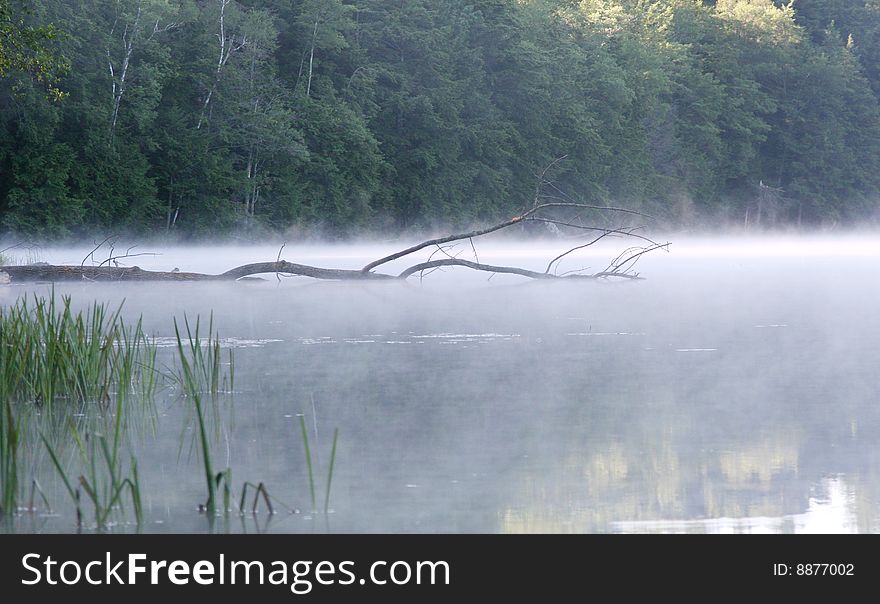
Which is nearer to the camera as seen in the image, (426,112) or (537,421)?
(537,421)

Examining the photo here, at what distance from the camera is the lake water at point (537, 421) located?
4.82 m

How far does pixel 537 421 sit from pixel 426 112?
36793 millimetres

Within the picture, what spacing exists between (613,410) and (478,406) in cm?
72

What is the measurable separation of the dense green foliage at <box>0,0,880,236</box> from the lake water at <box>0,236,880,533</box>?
29.6 ft

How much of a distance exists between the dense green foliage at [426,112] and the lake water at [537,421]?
29.6ft

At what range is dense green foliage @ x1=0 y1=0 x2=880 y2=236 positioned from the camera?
106 ft

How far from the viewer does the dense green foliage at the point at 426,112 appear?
32375 millimetres

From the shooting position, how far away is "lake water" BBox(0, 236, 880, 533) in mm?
4816

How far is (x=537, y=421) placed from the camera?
6773mm

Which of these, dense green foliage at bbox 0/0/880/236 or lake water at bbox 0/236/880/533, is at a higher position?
dense green foliage at bbox 0/0/880/236

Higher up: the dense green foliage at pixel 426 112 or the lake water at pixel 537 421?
the dense green foliage at pixel 426 112

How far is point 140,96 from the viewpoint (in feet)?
109

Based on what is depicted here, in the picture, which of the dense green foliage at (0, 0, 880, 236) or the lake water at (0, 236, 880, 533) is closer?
the lake water at (0, 236, 880, 533)

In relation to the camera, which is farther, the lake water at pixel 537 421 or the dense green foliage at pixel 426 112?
the dense green foliage at pixel 426 112
